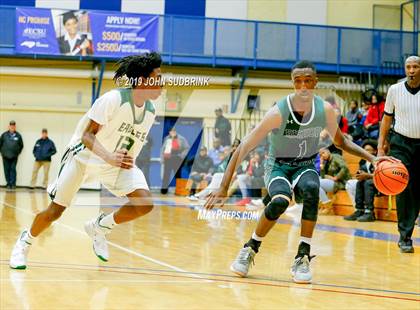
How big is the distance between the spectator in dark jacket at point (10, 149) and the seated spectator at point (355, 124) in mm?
8928

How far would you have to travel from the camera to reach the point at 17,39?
19.0 metres

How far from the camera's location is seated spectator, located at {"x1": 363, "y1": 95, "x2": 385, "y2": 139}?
15133mm

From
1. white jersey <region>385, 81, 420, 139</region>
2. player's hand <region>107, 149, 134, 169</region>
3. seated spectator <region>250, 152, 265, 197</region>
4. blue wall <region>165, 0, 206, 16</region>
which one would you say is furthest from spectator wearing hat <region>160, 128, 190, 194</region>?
player's hand <region>107, 149, 134, 169</region>

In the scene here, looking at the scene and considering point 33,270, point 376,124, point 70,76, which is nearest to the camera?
point 33,270

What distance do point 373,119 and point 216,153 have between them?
3.66 metres

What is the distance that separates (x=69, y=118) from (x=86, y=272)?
1548 cm

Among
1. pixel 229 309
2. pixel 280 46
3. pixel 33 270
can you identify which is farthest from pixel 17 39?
pixel 229 309

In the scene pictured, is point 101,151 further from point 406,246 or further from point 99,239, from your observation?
point 406,246

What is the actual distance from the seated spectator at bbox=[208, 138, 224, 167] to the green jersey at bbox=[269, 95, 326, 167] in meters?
9.80

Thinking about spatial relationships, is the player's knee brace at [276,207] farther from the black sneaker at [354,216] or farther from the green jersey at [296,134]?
the black sneaker at [354,216]

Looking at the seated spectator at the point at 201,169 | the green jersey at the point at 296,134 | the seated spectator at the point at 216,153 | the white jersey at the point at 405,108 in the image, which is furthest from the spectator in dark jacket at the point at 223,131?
the green jersey at the point at 296,134

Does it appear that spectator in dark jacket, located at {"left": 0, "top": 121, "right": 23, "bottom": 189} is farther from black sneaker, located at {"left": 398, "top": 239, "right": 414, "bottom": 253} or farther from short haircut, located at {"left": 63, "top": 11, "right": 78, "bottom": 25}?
black sneaker, located at {"left": 398, "top": 239, "right": 414, "bottom": 253}

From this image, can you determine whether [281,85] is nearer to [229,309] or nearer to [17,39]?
[17,39]

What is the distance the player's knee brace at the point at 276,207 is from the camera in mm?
5812
